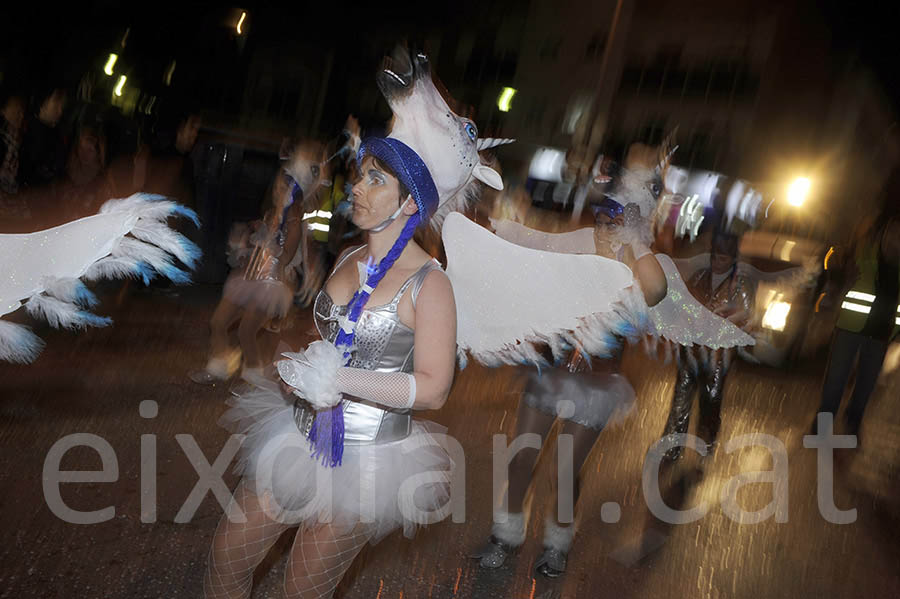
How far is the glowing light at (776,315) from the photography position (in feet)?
39.5

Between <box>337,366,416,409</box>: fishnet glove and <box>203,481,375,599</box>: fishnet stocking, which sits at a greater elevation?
<box>337,366,416,409</box>: fishnet glove

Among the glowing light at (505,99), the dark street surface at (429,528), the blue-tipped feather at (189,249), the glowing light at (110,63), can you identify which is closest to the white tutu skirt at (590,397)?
the dark street surface at (429,528)

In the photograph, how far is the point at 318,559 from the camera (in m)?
2.08

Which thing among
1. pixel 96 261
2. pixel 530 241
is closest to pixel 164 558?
pixel 96 261

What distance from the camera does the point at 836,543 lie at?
15.6ft

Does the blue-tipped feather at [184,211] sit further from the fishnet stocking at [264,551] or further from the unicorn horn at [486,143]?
the unicorn horn at [486,143]

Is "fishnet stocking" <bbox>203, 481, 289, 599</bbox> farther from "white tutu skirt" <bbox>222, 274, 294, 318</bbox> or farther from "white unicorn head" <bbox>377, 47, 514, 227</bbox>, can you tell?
"white tutu skirt" <bbox>222, 274, 294, 318</bbox>

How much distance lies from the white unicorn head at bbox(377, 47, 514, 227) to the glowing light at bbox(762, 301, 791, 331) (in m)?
11.0

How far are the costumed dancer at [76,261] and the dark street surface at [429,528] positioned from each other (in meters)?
1.48

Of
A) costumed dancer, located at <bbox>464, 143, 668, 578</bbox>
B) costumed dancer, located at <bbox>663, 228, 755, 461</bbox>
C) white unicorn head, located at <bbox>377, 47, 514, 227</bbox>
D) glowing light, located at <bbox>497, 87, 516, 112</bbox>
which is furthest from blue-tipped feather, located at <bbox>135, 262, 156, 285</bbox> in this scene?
glowing light, located at <bbox>497, 87, 516, 112</bbox>

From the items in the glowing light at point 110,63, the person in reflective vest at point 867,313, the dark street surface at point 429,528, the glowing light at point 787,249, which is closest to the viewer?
the dark street surface at point 429,528

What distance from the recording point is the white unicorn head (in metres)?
2.30

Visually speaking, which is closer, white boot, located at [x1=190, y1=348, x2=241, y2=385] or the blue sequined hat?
the blue sequined hat

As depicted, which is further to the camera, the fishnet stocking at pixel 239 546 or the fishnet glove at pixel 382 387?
the fishnet stocking at pixel 239 546
